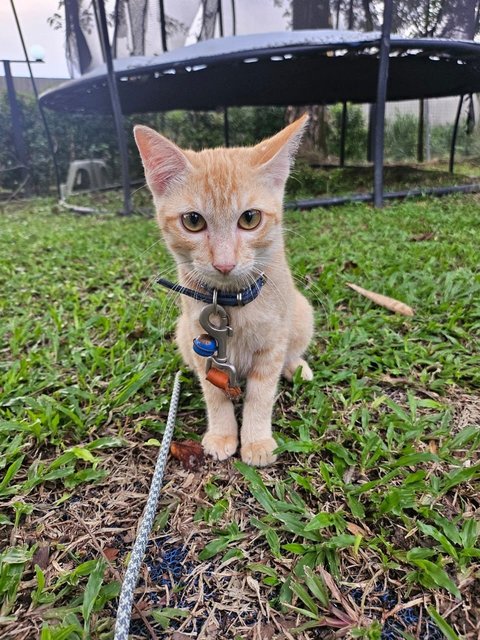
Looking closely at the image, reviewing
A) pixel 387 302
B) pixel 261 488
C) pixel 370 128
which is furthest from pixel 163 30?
pixel 261 488

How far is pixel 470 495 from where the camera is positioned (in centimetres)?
124

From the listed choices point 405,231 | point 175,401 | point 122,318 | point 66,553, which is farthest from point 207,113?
point 66,553

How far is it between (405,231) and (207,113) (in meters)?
6.94

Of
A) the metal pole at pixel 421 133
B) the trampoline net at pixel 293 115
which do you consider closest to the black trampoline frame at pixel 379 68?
the trampoline net at pixel 293 115

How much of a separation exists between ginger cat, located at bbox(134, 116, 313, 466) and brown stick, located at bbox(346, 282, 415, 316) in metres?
1.01

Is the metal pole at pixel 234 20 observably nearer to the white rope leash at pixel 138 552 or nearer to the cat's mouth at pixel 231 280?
the cat's mouth at pixel 231 280

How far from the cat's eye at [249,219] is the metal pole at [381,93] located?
14.9 feet

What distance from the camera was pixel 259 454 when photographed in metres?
1.43

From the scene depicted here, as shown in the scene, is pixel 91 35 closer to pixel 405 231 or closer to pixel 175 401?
pixel 405 231

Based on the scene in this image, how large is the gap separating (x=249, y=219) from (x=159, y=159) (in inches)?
15.9

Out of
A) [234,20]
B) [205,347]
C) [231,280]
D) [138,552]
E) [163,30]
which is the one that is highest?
[234,20]

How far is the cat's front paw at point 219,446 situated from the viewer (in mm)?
1470

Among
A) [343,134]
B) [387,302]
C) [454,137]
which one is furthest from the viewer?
[343,134]

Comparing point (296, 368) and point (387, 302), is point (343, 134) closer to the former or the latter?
point (387, 302)
